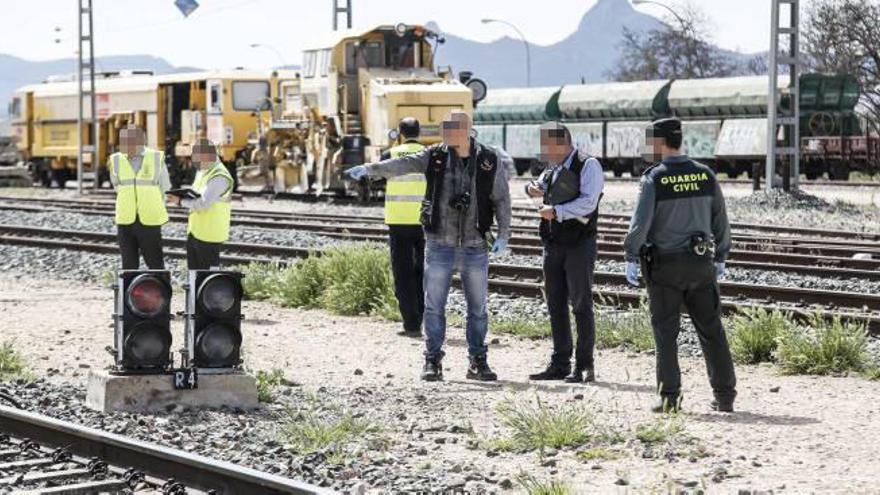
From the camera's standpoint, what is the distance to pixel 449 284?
1178 cm

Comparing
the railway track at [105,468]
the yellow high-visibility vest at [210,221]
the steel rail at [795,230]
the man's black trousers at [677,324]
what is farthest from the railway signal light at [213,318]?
the steel rail at [795,230]

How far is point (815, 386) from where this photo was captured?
11.5m

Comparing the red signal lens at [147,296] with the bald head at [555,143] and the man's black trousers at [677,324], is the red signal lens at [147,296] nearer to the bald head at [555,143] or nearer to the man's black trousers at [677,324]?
the bald head at [555,143]

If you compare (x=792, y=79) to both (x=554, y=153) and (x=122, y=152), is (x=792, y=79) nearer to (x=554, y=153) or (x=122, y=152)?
(x=122, y=152)

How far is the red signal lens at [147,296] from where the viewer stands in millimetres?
10219

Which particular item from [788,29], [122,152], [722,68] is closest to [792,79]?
[788,29]

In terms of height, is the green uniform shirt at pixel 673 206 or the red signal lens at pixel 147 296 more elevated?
the green uniform shirt at pixel 673 206

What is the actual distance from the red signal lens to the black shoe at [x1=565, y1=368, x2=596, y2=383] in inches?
119

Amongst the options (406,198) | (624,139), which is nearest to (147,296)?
(406,198)

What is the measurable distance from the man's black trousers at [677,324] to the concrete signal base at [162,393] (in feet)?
8.41

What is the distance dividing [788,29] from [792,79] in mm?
1327

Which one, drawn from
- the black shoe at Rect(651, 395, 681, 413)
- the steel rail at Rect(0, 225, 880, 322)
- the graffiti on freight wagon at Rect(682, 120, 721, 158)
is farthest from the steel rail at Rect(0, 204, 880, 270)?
the graffiti on freight wagon at Rect(682, 120, 721, 158)

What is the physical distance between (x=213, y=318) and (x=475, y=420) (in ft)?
5.79

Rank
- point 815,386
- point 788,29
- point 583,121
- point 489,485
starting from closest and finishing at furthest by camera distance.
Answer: point 489,485
point 815,386
point 788,29
point 583,121
